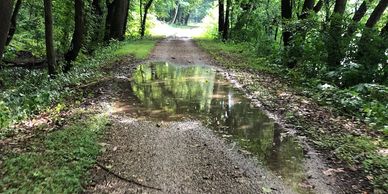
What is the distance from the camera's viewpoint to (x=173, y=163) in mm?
5805

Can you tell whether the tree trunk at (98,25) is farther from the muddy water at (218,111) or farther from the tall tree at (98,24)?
the muddy water at (218,111)

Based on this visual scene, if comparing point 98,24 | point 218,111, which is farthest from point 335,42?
point 98,24

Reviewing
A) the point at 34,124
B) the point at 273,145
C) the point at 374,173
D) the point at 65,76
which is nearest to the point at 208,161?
the point at 273,145

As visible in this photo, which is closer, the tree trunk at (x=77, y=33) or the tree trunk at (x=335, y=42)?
the tree trunk at (x=335, y=42)

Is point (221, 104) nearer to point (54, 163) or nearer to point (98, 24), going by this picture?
point (54, 163)

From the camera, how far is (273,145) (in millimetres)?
6633

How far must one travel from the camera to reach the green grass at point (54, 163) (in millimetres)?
4879

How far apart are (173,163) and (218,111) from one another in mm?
3063

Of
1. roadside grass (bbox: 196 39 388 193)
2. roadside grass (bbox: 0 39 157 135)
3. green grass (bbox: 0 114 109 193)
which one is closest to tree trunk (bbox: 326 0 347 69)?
roadside grass (bbox: 196 39 388 193)

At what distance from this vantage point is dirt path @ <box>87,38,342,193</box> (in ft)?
16.7

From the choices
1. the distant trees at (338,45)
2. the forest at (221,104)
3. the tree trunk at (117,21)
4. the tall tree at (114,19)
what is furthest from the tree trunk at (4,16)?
the tree trunk at (117,21)

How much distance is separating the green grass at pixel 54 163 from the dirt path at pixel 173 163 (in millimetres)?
215

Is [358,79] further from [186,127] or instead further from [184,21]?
[184,21]

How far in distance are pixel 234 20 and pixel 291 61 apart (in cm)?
1565
